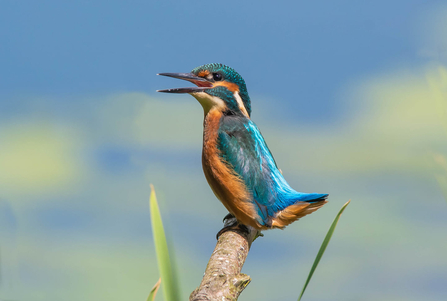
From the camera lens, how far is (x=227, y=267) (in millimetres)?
1861

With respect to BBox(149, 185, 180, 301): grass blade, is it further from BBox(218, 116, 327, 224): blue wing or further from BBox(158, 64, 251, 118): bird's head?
BBox(158, 64, 251, 118): bird's head

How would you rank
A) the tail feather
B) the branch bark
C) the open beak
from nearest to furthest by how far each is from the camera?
the branch bark < the tail feather < the open beak

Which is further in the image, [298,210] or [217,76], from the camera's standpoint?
[217,76]

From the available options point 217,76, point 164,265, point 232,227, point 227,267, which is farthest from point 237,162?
point 164,265

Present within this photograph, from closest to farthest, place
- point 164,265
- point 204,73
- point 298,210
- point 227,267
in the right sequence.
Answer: point 164,265 → point 227,267 → point 298,210 → point 204,73

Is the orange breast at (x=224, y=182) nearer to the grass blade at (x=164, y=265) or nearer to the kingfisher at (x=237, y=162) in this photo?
the kingfisher at (x=237, y=162)

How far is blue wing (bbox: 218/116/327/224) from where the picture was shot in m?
2.49

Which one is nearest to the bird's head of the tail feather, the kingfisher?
the kingfisher

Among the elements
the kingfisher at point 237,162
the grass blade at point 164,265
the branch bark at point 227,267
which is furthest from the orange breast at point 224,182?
the grass blade at point 164,265

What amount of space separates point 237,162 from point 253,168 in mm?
111

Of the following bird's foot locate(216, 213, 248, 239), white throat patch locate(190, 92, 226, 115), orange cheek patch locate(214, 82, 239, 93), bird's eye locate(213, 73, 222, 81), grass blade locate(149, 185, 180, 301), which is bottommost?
grass blade locate(149, 185, 180, 301)

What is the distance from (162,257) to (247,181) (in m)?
1.53

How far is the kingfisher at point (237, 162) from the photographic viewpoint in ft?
8.14

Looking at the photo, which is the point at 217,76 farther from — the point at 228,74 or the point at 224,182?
the point at 224,182
